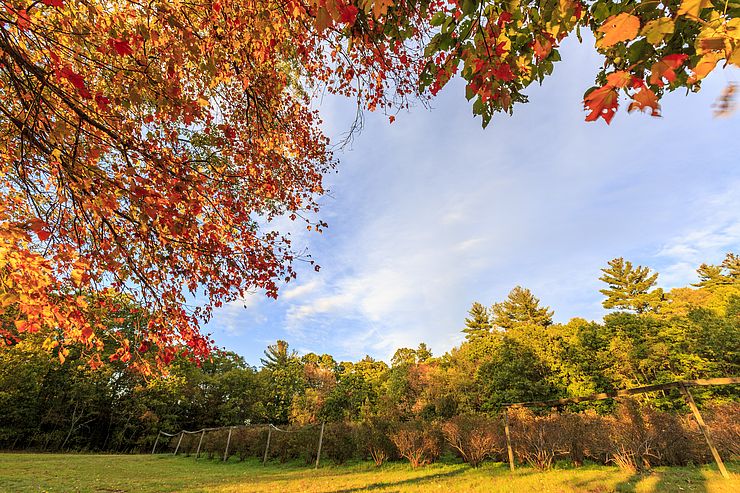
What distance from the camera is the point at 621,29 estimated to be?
1.07 m

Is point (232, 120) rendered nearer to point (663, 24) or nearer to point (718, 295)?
point (663, 24)

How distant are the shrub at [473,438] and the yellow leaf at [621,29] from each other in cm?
1121

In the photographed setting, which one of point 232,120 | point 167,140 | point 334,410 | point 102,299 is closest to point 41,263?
point 102,299

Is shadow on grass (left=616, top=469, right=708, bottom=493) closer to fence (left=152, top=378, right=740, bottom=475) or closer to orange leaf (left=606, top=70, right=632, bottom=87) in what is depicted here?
fence (left=152, top=378, right=740, bottom=475)

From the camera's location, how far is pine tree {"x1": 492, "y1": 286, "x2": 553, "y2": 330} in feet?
110

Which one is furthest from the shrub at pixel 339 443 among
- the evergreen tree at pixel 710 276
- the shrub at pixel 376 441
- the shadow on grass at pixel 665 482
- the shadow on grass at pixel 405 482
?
the evergreen tree at pixel 710 276

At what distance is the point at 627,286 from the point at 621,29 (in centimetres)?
3952

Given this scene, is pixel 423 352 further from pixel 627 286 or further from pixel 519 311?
pixel 627 286

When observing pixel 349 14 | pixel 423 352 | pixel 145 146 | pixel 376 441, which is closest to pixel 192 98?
pixel 145 146

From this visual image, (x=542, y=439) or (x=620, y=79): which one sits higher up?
(x=620, y=79)

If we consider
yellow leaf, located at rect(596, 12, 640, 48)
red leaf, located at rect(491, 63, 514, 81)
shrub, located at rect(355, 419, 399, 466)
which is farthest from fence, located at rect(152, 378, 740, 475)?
yellow leaf, located at rect(596, 12, 640, 48)


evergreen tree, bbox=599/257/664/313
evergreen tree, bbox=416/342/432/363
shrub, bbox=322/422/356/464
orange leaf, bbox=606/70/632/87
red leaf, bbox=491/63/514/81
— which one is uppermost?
evergreen tree, bbox=599/257/664/313

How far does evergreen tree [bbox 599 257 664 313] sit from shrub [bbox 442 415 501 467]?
27.9 metres

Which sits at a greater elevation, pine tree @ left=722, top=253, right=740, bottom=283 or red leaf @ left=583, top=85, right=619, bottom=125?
pine tree @ left=722, top=253, right=740, bottom=283
